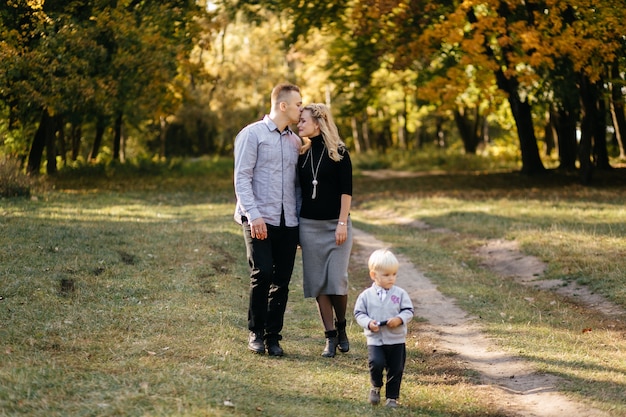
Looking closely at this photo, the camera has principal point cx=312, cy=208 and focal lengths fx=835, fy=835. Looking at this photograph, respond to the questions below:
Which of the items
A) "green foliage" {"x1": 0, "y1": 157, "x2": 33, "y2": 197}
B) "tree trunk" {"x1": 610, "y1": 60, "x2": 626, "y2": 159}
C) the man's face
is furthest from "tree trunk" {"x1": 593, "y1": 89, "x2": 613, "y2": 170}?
the man's face

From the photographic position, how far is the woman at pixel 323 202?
24.7ft

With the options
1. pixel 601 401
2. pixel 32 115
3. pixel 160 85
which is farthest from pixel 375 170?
pixel 601 401

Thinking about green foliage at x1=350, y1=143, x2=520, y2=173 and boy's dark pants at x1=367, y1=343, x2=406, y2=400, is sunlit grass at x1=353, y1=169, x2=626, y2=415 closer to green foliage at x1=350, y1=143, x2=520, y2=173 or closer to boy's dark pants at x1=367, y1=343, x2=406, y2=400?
boy's dark pants at x1=367, y1=343, x2=406, y2=400

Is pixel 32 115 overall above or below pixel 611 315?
above

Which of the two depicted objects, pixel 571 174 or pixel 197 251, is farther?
pixel 571 174

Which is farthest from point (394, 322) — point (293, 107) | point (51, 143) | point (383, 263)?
point (51, 143)

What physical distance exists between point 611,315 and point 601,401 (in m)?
4.02

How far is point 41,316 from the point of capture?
8.41 meters

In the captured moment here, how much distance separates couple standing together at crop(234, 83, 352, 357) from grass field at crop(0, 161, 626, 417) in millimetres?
626

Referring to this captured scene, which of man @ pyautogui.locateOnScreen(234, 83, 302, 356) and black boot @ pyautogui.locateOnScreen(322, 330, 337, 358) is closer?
man @ pyautogui.locateOnScreen(234, 83, 302, 356)

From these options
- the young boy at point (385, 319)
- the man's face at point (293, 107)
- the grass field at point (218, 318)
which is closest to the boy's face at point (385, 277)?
the young boy at point (385, 319)

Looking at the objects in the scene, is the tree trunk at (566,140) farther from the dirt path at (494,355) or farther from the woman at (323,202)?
the woman at (323,202)

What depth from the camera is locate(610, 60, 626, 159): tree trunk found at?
26.3 metres

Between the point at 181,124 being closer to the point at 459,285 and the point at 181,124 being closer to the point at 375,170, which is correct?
the point at 375,170
